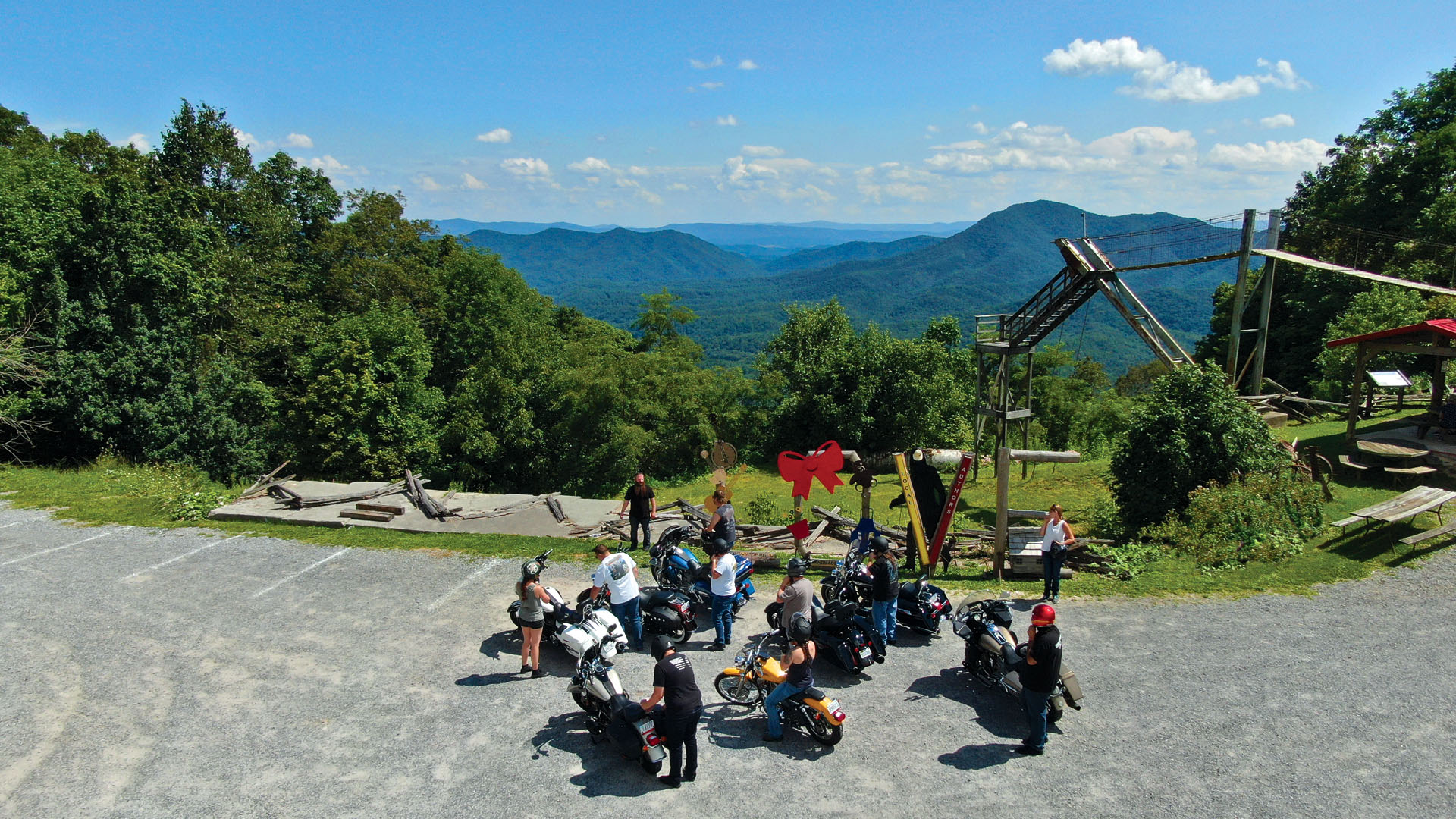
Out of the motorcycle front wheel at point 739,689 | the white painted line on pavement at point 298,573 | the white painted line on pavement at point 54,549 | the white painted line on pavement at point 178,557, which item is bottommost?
the white painted line on pavement at point 54,549

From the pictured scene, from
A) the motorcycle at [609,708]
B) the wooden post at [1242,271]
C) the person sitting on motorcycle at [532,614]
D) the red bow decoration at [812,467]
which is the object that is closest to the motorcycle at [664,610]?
the person sitting on motorcycle at [532,614]

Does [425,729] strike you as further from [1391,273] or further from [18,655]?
[1391,273]

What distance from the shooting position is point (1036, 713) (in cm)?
791

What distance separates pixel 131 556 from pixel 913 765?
15068 millimetres

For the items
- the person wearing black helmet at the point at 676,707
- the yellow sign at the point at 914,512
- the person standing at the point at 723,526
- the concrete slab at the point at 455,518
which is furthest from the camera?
the concrete slab at the point at 455,518

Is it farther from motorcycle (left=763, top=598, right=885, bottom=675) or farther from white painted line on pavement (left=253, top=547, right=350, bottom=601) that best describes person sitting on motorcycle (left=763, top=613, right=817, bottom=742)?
white painted line on pavement (left=253, top=547, right=350, bottom=601)

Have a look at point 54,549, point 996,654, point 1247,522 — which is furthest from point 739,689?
point 54,549

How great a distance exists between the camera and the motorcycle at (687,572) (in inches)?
458

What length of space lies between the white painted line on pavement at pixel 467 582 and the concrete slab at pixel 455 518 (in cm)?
159

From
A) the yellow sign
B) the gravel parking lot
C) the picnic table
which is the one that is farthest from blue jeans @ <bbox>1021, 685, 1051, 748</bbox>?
the picnic table

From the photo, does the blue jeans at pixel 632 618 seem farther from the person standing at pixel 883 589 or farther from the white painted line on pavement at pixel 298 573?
the white painted line on pavement at pixel 298 573

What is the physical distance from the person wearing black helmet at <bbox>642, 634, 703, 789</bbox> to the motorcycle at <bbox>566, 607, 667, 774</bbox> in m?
0.14

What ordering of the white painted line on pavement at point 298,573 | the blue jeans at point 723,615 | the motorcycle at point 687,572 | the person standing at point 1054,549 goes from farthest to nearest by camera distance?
1. the white painted line on pavement at point 298,573
2. the person standing at point 1054,549
3. the motorcycle at point 687,572
4. the blue jeans at point 723,615

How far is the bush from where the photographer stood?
1328cm
